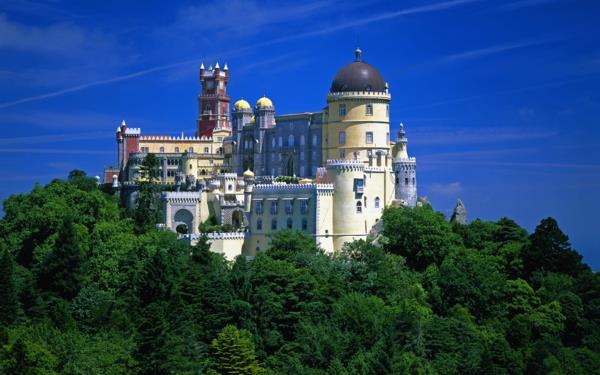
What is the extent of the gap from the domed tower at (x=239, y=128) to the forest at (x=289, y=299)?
16.1 metres

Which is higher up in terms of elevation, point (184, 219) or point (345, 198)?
point (345, 198)

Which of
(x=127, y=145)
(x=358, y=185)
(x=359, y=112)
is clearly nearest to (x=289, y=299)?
(x=358, y=185)

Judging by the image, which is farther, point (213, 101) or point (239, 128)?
point (213, 101)

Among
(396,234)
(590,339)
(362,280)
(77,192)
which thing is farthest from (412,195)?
(77,192)

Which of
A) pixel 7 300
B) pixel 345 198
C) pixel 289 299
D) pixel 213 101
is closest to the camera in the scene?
pixel 7 300

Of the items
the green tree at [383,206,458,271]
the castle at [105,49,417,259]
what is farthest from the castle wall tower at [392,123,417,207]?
the green tree at [383,206,458,271]

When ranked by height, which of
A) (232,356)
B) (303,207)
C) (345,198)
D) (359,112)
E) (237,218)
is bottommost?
(232,356)

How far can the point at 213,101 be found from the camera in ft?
376

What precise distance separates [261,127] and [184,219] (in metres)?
14.2

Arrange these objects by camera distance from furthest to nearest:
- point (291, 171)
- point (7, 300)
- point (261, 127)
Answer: point (261, 127) → point (291, 171) → point (7, 300)

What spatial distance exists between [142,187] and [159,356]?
31483mm

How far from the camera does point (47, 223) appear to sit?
256ft

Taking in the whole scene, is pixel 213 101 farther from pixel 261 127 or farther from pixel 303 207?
pixel 303 207

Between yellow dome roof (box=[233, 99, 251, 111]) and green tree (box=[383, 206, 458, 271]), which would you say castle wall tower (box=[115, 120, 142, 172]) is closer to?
yellow dome roof (box=[233, 99, 251, 111])
